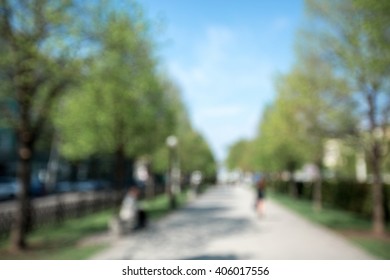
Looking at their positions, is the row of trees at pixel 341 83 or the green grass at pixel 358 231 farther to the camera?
the row of trees at pixel 341 83

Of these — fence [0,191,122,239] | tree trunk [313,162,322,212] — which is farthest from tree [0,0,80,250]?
tree trunk [313,162,322,212]

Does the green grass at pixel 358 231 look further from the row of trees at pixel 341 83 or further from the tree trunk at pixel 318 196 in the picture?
the tree trunk at pixel 318 196

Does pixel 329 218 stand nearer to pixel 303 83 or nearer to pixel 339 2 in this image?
pixel 303 83

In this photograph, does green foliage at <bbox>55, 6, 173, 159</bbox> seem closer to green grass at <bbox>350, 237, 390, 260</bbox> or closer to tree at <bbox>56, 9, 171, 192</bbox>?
tree at <bbox>56, 9, 171, 192</bbox>

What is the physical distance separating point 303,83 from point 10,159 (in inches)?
1699

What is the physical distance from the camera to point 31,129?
13727 mm

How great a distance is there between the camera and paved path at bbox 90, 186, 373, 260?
11.1 metres

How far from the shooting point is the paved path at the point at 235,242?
36.5 feet

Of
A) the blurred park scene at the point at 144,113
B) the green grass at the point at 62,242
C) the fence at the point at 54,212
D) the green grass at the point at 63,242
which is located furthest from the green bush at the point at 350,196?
the green grass at the point at 62,242

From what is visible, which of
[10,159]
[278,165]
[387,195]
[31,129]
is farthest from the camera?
[10,159]

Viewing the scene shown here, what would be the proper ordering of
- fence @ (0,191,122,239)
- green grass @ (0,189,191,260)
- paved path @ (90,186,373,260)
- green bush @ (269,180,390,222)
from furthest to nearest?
1. green bush @ (269,180,390,222)
2. fence @ (0,191,122,239)
3. green grass @ (0,189,191,260)
4. paved path @ (90,186,373,260)

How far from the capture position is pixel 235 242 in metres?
13.3
